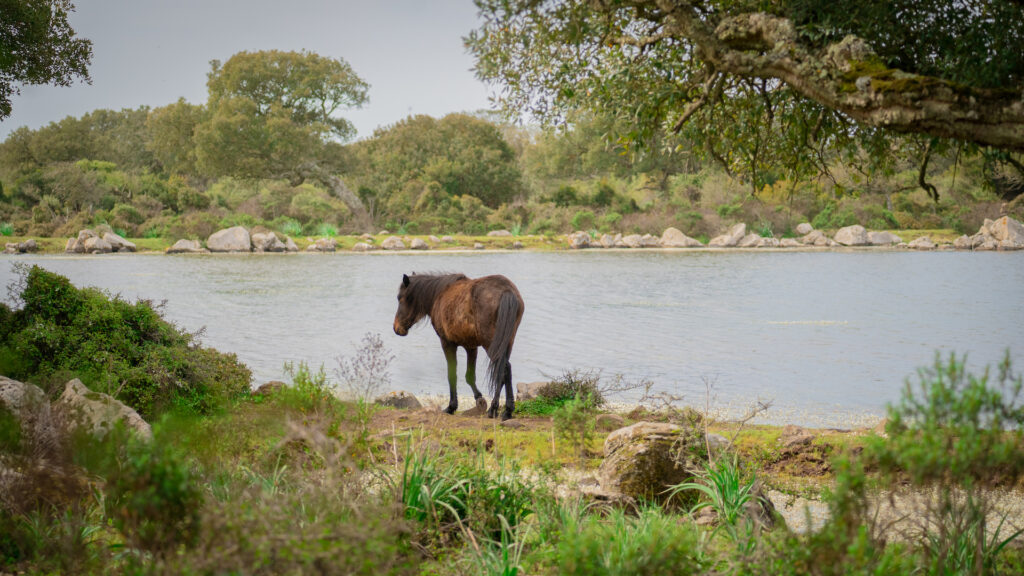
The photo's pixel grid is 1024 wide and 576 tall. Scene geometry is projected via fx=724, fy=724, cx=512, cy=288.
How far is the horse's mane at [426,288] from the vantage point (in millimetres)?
8523

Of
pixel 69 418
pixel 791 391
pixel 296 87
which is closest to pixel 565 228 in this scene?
pixel 296 87

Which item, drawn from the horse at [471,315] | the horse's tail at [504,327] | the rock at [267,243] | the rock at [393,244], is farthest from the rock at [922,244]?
the horse's tail at [504,327]

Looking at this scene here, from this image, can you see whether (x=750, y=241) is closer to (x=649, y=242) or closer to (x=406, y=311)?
(x=649, y=242)

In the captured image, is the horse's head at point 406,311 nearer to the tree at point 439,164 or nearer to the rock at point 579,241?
the rock at point 579,241

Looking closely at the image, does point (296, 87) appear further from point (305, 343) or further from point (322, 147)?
point (305, 343)

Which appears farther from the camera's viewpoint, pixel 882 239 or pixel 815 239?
pixel 815 239

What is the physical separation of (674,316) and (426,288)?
1016cm

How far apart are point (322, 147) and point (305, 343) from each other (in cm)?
3744

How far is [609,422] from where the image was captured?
24.6ft

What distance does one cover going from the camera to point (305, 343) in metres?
13.8

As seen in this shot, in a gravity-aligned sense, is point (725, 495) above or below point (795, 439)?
above

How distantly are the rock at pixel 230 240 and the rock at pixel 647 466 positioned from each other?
3576 cm

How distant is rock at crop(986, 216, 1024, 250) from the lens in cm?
3775

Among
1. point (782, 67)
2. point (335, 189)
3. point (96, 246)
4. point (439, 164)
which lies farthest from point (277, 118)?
point (782, 67)
